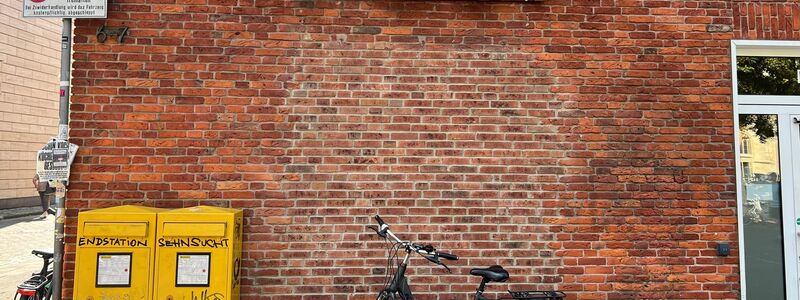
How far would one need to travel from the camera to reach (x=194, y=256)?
11.7 ft

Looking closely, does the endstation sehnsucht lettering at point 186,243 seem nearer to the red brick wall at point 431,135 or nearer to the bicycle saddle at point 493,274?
the red brick wall at point 431,135

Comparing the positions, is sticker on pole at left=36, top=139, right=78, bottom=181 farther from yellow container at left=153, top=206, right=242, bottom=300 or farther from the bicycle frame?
the bicycle frame

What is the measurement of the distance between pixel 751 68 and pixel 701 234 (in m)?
1.70

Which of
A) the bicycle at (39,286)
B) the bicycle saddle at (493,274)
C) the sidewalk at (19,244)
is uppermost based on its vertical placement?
the bicycle saddle at (493,274)

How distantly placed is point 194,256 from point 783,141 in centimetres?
518

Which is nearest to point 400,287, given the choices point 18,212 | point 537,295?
point 537,295

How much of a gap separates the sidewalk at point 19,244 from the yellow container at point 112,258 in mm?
1539

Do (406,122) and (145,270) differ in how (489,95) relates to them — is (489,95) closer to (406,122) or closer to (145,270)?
(406,122)

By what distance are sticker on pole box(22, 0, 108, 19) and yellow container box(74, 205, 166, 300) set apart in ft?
5.47

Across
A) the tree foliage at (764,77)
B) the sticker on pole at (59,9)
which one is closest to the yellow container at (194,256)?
the sticker on pole at (59,9)

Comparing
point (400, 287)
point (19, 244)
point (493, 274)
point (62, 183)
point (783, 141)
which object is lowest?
point (19, 244)

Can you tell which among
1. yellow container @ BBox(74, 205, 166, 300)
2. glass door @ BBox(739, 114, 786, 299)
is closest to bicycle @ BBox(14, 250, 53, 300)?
yellow container @ BBox(74, 205, 166, 300)

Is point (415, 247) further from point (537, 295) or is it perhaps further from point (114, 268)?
point (114, 268)

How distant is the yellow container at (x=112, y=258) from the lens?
138 inches
